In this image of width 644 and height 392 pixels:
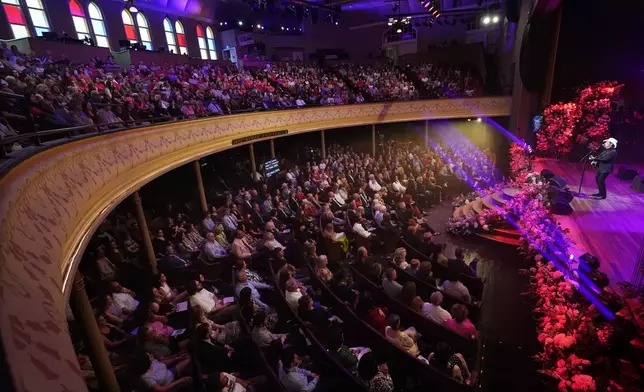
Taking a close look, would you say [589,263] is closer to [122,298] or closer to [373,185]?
[122,298]

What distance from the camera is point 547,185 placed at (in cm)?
867

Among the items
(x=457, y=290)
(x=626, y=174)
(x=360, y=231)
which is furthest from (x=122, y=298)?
(x=626, y=174)

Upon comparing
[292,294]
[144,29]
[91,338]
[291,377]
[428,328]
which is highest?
[144,29]

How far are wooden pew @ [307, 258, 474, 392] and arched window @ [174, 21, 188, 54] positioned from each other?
20015mm

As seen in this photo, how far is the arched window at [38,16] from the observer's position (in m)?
13.2

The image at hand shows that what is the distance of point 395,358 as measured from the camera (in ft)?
14.6

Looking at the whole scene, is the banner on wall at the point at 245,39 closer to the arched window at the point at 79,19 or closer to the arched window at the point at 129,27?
the arched window at the point at 129,27

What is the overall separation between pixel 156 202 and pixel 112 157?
5722mm

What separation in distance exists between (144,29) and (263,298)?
18.0 metres

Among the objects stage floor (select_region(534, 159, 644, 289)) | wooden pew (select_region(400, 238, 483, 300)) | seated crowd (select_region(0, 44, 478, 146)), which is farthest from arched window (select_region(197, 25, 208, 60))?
stage floor (select_region(534, 159, 644, 289))

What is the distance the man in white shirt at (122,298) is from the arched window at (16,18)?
1295cm

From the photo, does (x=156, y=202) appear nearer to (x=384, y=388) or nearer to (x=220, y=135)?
(x=220, y=135)

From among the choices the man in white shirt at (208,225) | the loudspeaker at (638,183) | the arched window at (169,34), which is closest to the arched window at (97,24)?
the arched window at (169,34)

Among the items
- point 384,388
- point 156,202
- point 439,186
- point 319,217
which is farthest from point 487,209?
point 156,202
